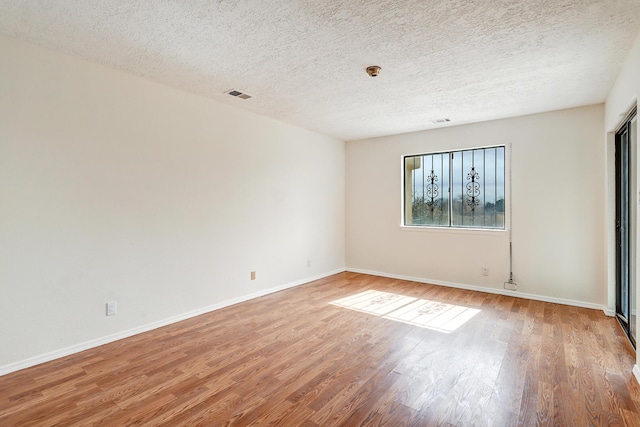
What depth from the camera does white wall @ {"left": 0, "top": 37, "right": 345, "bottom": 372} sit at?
2523 millimetres

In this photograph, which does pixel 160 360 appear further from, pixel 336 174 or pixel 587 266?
pixel 587 266

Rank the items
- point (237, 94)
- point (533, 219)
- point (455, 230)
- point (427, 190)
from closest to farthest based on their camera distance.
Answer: point (237, 94) → point (533, 219) → point (455, 230) → point (427, 190)

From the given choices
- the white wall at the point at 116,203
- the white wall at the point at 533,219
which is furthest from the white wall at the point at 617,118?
the white wall at the point at 116,203

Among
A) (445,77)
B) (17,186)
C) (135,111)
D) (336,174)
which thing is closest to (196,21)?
(135,111)

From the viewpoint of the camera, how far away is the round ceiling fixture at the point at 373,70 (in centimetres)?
293

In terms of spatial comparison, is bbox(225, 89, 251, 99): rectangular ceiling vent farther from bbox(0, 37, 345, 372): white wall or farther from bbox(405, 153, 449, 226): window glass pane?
bbox(405, 153, 449, 226): window glass pane

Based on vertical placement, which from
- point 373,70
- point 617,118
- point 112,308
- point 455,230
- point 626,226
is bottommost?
point 112,308

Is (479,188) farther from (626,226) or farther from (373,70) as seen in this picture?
(373,70)

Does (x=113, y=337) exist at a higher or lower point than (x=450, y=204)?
lower

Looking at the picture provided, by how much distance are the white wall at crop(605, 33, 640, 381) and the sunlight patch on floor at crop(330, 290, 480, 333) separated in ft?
4.84

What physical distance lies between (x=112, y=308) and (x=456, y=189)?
4.77 meters

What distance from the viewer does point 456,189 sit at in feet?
16.8

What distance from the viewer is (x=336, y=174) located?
604cm

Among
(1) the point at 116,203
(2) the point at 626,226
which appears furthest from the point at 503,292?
(1) the point at 116,203
